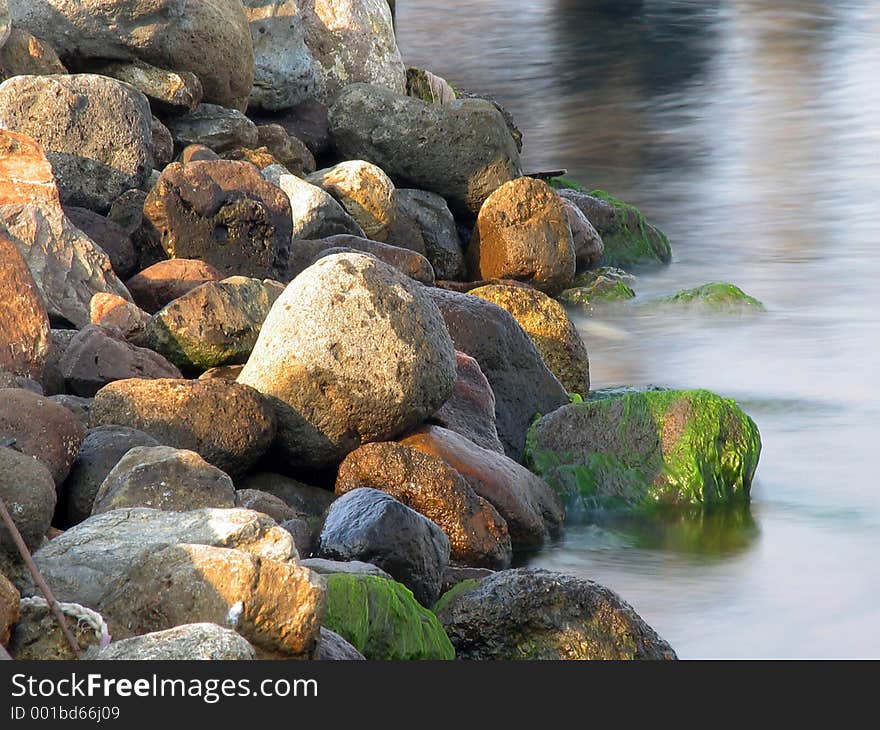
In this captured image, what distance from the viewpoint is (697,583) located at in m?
7.07

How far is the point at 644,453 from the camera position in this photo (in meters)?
7.85

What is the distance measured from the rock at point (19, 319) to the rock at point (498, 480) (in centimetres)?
172

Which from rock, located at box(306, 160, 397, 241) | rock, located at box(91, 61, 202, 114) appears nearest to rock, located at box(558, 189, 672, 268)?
rock, located at box(306, 160, 397, 241)

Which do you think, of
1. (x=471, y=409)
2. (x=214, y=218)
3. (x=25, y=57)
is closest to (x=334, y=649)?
(x=471, y=409)

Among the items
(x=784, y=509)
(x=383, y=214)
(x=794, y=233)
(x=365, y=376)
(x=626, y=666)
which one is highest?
(x=626, y=666)

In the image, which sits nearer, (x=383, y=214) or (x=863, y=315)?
(x=383, y=214)

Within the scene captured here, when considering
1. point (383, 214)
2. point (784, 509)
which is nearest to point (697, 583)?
point (784, 509)

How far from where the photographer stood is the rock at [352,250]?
920cm

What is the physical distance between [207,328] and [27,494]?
2.61 m

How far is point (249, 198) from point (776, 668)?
18.2 ft

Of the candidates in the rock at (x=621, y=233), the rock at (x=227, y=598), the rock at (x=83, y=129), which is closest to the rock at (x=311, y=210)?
the rock at (x=83, y=129)

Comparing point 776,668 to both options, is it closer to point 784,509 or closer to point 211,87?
point 784,509

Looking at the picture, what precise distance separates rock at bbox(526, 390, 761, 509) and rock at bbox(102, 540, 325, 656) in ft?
12.5

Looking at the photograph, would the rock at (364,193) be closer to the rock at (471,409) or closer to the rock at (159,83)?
the rock at (159,83)
